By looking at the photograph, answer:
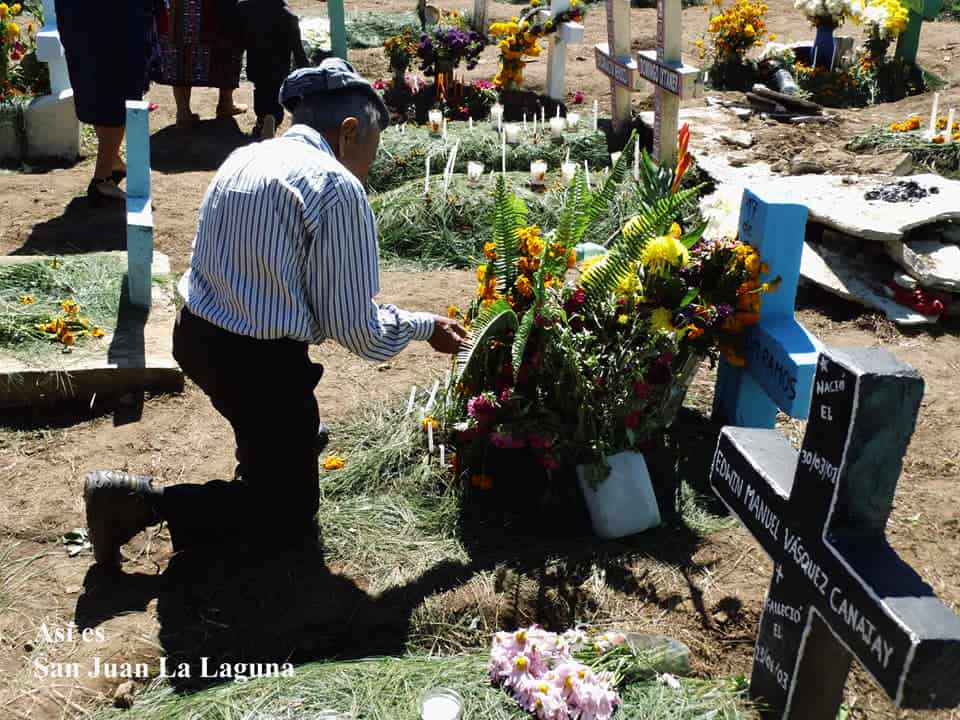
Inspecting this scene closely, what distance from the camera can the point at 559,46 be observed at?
8.88 meters

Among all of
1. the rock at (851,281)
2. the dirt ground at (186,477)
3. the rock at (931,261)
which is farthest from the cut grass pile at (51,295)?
the rock at (931,261)

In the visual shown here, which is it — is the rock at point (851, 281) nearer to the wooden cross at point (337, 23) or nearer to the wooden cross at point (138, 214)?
the wooden cross at point (138, 214)

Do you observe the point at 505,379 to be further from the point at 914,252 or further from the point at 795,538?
the point at 914,252

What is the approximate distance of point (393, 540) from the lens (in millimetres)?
3367

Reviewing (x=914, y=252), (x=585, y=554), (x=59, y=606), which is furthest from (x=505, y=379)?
(x=914, y=252)

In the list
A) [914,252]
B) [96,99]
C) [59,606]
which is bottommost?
[59,606]

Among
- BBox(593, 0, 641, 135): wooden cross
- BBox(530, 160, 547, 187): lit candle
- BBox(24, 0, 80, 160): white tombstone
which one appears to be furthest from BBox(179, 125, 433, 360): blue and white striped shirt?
BBox(593, 0, 641, 135): wooden cross

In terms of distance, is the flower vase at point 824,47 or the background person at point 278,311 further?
the flower vase at point 824,47

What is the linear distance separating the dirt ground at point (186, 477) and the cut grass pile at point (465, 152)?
51.7 inches

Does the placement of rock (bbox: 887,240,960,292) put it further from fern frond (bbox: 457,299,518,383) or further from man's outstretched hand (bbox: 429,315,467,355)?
man's outstretched hand (bbox: 429,315,467,355)

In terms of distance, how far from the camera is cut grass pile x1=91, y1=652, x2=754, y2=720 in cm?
248

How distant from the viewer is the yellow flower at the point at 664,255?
10.8 feet

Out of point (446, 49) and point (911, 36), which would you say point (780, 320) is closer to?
point (446, 49)

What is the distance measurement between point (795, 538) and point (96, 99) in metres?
5.33
